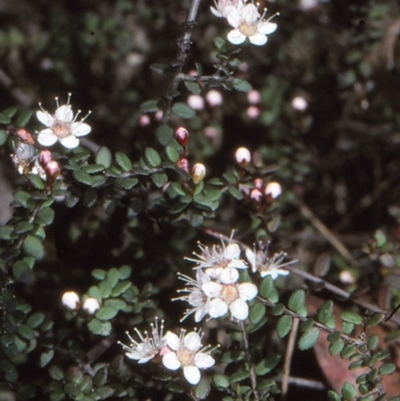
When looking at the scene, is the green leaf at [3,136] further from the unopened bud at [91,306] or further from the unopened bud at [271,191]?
the unopened bud at [271,191]

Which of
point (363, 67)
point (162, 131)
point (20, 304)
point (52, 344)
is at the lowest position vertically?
point (52, 344)

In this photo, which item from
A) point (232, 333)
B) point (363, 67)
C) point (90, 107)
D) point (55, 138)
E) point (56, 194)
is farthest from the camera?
point (90, 107)

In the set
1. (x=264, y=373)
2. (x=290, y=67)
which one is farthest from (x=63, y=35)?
(x=264, y=373)

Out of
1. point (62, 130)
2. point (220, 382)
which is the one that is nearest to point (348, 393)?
point (220, 382)

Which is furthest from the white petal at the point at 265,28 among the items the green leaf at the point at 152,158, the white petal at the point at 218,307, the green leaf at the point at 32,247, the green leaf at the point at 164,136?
the green leaf at the point at 32,247

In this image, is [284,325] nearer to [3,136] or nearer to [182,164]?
[182,164]

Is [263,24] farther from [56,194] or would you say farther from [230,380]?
[230,380]

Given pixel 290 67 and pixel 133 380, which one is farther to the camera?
pixel 290 67

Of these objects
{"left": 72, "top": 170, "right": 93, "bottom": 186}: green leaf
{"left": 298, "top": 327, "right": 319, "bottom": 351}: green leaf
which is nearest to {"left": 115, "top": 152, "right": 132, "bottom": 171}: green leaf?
{"left": 72, "top": 170, "right": 93, "bottom": 186}: green leaf

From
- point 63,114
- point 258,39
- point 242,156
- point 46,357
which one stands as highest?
point 258,39
